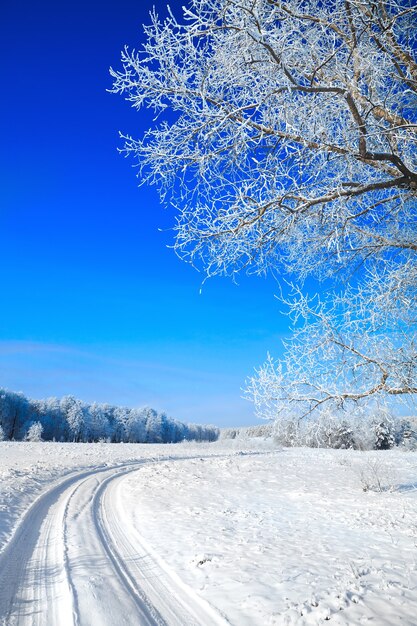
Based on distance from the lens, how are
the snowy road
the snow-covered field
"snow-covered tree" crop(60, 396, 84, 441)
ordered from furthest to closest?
"snow-covered tree" crop(60, 396, 84, 441) < the snow-covered field < the snowy road

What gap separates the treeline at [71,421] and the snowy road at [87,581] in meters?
59.6

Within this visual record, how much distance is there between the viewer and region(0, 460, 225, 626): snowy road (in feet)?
14.9

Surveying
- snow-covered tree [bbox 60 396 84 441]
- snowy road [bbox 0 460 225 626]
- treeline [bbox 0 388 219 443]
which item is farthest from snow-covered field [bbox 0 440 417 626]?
snow-covered tree [bbox 60 396 84 441]

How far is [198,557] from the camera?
21.6 ft

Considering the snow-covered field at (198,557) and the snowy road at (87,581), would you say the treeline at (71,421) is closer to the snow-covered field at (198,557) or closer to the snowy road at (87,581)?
the snow-covered field at (198,557)

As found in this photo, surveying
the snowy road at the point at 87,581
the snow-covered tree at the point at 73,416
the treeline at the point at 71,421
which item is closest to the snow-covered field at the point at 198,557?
the snowy road at the point at 87,581

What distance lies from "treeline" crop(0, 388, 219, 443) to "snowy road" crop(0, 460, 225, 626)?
59559mm

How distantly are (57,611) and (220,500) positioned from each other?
915 cm

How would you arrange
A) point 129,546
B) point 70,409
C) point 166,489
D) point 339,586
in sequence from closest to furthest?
1. point 339,586
2. point 129,546
3. point 166,489
4. point 70,409

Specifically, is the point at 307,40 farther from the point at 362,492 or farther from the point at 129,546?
the point at 362,492

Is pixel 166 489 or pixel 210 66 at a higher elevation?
pixel 210 66

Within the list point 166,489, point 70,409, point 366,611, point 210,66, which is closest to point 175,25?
point 210,66

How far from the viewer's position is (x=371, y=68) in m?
3.86

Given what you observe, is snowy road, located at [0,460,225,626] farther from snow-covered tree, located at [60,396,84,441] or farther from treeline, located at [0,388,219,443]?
snow-covered tree, located at [60,396,84,441]
